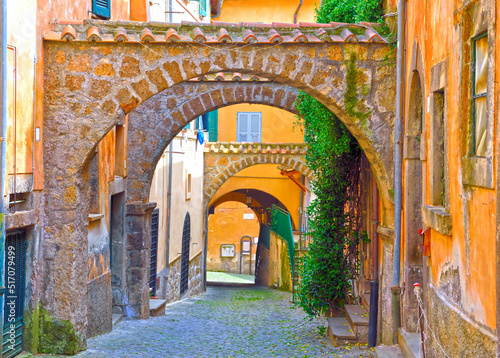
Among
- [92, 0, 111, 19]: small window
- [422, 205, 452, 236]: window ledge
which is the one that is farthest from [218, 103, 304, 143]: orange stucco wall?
[422, 205, 452, 236]: window ledge

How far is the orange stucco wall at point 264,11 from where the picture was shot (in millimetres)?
22031

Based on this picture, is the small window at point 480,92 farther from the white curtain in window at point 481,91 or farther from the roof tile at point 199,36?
the roof tile at point 199,36

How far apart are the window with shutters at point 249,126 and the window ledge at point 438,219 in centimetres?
1739

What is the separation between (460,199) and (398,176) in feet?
7.66

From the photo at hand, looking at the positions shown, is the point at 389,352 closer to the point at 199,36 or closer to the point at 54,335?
Result: the point at 54,335

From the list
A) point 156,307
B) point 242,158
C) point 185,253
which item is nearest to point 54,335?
point 156,307

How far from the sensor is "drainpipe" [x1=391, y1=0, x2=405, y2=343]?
6.40 meters

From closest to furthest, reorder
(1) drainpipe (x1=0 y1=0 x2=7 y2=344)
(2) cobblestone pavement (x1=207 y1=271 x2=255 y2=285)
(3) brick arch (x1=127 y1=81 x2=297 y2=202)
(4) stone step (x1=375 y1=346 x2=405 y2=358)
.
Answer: (1) drainpipe (x1=0 y1=0 x2=7 y2=344)
(4) stone step (x1=375 y1=346 x2=405 y2=358)
(3) brick arch (x1=127 y1=81 x2=297 y2=202)
(2) cobblestone pavement (x1=207 y1=271 x2=255 y2=285)

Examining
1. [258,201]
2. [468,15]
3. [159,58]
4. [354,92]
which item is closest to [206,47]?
[159,58]

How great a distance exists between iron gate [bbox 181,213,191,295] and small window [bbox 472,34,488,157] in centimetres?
1284

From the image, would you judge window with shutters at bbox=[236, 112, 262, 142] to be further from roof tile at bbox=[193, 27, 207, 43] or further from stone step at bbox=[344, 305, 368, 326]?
roof tile at bbox=[193, 27, 207, 43]

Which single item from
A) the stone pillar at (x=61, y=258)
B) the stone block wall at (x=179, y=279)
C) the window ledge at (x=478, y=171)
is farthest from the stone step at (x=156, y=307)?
the window ledge at (x=478, y=171)

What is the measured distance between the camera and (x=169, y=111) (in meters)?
11.6

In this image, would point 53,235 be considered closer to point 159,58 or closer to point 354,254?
point 159,58
